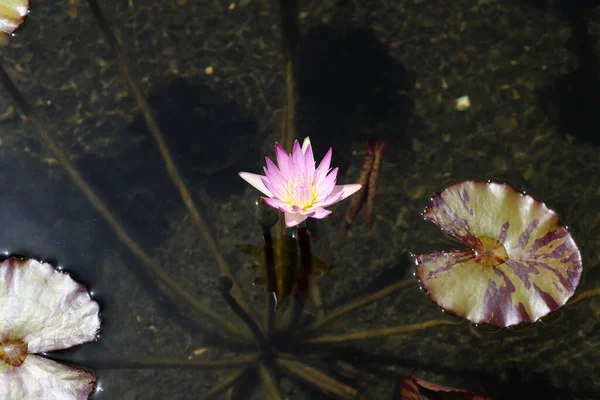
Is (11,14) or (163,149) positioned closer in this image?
(163,149)

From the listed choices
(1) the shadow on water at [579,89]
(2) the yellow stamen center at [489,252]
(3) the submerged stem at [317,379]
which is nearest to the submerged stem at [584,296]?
(2) the yellow stamen center at [489,252]

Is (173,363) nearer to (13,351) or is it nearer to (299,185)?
(13,351)

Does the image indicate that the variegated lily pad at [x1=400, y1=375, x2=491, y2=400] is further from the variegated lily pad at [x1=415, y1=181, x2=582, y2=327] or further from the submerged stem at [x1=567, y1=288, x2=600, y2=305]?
the submerged stem at [x1=567, y1=288, x2=600, y2=305]

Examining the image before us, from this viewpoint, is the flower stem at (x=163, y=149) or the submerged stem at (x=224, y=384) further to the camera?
the flower stem at (x=163, y=149)

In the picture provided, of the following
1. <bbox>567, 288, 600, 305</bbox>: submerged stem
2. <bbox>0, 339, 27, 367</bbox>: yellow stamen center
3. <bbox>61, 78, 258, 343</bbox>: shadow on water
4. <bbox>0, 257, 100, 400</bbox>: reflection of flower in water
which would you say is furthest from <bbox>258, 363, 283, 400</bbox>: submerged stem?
<bbox>567, 288, 600, 305</bbox>: submerged stem

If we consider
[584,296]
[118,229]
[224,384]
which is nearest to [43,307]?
[118,229]

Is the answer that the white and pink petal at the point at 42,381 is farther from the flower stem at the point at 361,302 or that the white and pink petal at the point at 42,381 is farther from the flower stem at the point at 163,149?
the flower stem at the point at 361,302

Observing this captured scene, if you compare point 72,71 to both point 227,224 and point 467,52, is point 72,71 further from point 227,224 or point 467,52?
point 467,52
